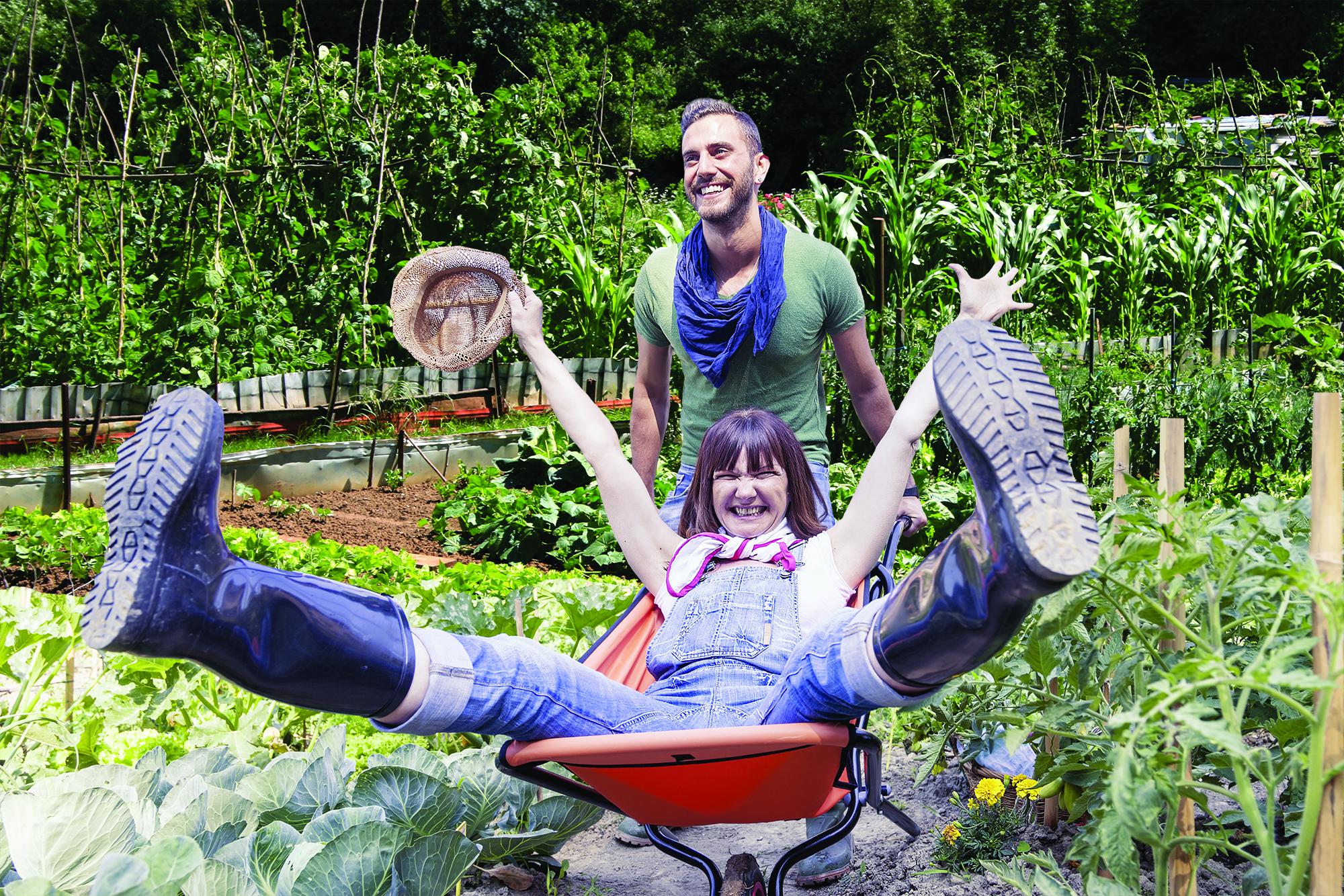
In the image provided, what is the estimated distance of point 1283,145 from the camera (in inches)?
331

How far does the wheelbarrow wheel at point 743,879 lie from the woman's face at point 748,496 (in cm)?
64

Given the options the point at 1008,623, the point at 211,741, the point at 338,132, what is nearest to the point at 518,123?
the point at 338,132

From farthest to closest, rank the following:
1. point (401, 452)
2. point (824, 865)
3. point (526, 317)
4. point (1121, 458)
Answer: point (401, 452)
point (526, 317)
point (824, 865)
point (1121, 458)

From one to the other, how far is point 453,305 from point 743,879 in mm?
1209

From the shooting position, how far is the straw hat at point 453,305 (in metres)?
2.25

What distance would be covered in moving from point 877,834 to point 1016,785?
390mm

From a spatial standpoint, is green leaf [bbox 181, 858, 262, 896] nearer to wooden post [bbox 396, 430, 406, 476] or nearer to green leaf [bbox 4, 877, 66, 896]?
green leaf [bbox 4, 877, 66, 896]

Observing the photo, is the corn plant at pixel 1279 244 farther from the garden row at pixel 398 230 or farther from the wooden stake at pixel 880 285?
the wooden stake at pixel 880 285

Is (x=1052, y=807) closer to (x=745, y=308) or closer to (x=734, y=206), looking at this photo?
(x=745, y=308)

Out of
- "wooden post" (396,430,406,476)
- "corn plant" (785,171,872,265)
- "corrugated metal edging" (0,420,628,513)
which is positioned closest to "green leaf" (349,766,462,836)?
"corrugated metal edging" (0,420,628,513)

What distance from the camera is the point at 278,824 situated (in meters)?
1.58

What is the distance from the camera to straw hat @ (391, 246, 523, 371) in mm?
2252

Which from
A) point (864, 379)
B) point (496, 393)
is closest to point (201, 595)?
point (864, 379)

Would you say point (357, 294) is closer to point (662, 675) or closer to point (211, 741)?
point (211, 741)
